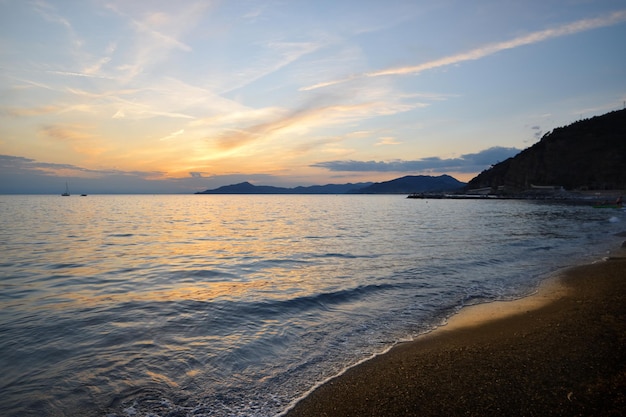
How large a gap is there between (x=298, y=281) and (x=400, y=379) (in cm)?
984

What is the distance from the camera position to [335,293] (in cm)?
1394

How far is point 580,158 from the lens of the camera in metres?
148

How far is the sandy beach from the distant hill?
161m

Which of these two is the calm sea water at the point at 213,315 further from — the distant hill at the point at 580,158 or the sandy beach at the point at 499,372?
the distant hill at the point at 580,158

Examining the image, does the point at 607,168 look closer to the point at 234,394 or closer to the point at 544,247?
the point at 544,247

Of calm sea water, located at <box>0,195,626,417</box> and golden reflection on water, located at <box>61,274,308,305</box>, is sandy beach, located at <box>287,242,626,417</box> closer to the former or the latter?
calm sea water, located at <box>0,195,626,417</box>

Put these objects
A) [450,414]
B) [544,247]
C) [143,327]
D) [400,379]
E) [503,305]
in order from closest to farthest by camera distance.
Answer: [450,414]
[400,379]
[143,327]
[503,305]
[544,247]

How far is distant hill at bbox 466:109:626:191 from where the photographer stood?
137375mm

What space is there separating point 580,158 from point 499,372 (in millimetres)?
179387

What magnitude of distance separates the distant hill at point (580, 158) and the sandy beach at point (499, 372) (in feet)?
529

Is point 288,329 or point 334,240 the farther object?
point 334,240

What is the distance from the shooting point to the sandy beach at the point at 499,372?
5.33 metres

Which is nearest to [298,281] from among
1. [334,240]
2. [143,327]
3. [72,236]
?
[143,327]

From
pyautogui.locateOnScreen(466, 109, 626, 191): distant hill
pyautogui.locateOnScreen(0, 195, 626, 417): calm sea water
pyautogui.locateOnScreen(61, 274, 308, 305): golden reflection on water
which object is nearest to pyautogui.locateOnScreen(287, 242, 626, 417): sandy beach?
pyautogui.locateOnScreen(0, 195, 626, 417): calm sea water
